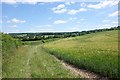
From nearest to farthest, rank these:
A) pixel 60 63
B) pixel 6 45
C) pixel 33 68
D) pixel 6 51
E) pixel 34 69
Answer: pixel 34 69 < pixel 33 68 < pixel 60 63 < pixel 6 51 < pixel 6 45

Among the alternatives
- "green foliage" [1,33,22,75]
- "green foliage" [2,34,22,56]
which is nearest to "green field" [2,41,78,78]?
"green foliage" [1,33,22,75]

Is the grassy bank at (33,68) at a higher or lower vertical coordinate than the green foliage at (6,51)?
lower

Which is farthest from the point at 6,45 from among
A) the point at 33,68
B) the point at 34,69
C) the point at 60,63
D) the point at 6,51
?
the point at 34,69

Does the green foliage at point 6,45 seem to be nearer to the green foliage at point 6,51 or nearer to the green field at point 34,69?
the green foliage at point 6,51

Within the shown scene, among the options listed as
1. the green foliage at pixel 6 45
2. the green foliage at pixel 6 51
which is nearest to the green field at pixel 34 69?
the green foliage at pixel 6 51

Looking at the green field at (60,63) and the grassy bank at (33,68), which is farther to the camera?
the grassy bank at (33,68)

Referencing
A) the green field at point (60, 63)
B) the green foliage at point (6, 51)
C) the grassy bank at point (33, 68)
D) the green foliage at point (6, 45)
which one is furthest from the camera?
the green foliage at point (6, 45)

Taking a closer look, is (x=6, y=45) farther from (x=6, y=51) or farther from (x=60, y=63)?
(x=60, y=63)

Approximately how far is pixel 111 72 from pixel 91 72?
2.74 m

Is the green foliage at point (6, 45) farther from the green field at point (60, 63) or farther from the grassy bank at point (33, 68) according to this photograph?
the grassy bank at point (33, 68)

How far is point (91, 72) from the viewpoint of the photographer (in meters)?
15.4

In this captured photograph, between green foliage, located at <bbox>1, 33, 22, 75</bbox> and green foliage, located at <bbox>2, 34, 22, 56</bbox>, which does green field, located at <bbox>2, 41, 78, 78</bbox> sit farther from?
green foliage, located at <bbox>2, 34, 22, 56</bbox>

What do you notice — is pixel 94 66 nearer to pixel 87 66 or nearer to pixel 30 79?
pixel 87 66

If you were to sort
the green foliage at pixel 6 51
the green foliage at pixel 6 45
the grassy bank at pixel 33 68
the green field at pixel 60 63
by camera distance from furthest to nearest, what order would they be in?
the green foliage at pixel 6 45, the green foliage at pixel 6 51, the grassy bank at pixel 33 68, the green field at pixel 60 63
